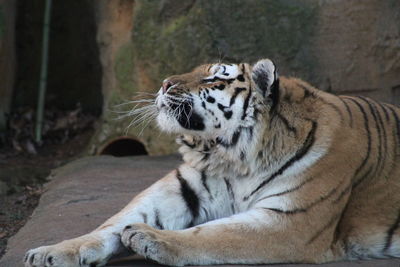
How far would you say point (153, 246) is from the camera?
3057 millimetres

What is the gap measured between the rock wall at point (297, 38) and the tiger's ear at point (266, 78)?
2.29 m

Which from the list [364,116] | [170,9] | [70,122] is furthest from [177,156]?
[364,116]

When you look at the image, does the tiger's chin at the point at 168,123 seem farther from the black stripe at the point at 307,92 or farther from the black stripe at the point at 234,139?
the black stripe at the point at 307,92

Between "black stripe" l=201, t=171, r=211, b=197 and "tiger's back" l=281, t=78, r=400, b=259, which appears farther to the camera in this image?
"black stripe" l=201, t=171, r=211, b=197

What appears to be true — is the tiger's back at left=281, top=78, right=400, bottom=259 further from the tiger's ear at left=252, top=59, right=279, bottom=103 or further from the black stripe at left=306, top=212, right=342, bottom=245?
the tiger's ear at left=252, top=59, right=279, bottom=103

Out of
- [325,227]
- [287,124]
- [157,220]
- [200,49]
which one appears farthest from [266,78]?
[200,49]

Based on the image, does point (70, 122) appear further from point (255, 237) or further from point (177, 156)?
point (255, 237)

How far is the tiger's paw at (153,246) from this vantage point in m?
3.06

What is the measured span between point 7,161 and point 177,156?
1491 millimetres

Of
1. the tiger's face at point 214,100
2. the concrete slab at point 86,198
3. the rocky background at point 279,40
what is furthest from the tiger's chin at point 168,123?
the rocky background at point 279,40

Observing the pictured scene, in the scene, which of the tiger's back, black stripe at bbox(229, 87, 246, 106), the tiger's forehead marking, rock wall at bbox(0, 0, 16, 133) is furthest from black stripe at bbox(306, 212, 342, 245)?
rock wall at bbox(0, 0, 16, 133)

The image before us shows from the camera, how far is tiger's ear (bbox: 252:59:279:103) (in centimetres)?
340

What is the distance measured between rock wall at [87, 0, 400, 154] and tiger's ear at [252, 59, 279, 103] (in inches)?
90.2

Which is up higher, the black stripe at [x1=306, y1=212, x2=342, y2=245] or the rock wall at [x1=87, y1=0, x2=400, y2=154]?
the rock wall at [x1=87, y1=0, x2=400, y2=154]
